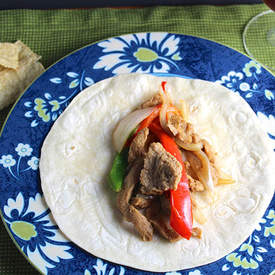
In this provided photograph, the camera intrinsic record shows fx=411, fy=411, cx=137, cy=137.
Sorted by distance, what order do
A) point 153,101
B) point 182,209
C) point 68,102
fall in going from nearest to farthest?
point 182,209 < point 153,101 < point 68,102

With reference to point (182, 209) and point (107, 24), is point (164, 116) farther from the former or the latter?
point (107, 24)

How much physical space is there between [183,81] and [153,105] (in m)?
0.39

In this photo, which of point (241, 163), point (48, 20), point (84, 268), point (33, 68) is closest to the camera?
point (84, 268)

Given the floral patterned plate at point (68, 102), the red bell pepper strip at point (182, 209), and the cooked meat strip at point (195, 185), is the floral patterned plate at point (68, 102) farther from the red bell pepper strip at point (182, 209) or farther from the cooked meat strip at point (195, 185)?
the cooked meat strip at point (195, 185)

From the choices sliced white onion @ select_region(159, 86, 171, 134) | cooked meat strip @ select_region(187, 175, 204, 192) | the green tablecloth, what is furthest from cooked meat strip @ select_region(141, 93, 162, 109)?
the green tablecloth

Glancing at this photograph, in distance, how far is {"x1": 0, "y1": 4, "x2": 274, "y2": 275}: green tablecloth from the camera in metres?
3.98

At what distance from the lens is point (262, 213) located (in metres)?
2.89

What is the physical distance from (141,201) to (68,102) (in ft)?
3.50

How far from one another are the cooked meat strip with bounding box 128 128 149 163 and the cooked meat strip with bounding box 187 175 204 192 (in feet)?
1.24

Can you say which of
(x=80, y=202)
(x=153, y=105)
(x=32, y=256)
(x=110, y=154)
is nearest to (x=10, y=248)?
(x=32, y=256)

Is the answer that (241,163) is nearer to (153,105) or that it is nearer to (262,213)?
(262,213)

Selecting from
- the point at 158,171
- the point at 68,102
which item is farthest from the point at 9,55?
the point at 158,171

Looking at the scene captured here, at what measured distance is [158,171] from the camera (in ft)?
8.98

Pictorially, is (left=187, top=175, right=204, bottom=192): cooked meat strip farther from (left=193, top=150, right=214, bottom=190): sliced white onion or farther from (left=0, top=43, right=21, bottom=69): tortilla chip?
(left=0, top=43, right=21, bottom=69): tortilla chip
